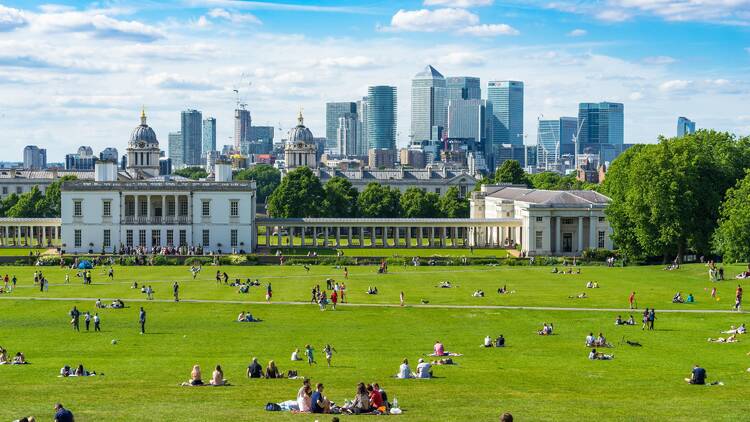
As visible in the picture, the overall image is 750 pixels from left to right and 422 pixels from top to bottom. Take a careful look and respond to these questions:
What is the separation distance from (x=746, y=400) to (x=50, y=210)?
402 feet

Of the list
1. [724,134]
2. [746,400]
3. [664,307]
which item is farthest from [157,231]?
[746,400]

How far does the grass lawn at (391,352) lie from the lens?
3259 centimetres

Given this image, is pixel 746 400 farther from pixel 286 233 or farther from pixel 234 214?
pixel 286 233

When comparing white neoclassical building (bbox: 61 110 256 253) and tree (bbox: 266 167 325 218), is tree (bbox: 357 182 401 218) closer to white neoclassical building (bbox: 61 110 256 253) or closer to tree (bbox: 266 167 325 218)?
tree (bbox: 266 167 325 218)

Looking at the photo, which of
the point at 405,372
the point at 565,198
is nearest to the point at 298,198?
the point at 565,198

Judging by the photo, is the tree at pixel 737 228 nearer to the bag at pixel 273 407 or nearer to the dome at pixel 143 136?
the bag at pixel 273 407

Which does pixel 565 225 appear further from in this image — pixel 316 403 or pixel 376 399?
pixel 316 403

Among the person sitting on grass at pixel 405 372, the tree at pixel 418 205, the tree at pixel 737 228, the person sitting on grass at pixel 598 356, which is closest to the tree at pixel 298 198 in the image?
the tree at pixel 418 205

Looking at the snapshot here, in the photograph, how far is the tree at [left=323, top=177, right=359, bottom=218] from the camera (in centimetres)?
14212

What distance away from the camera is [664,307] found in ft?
205

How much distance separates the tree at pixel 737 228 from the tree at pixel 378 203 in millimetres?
66271

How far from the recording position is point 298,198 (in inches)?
5463

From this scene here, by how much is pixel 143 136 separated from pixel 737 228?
305 feet

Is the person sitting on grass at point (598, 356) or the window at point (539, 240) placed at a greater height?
the window at point (539, 240)
